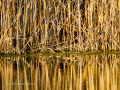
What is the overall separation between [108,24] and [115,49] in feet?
2.31

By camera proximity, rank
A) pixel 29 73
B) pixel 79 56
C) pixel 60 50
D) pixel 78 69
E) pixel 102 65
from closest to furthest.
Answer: pixel 29 73 → pixel 78 69 → pixel 102 65 → pixel 79 56 → pixel 60 50

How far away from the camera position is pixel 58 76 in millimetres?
6051

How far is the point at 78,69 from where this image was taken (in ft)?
22.6

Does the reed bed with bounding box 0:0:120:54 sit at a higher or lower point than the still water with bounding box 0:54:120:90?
higher

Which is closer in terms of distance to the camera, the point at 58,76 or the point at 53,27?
the point at 58,76

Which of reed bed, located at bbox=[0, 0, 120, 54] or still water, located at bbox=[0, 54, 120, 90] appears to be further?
reed bed, located at bbox=[0, 0, 120, 54]

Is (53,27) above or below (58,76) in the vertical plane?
above

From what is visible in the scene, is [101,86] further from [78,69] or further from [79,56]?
[79,56]

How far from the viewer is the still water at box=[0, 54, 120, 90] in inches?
202

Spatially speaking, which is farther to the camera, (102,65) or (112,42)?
(112,42)

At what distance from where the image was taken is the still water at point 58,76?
5139mm

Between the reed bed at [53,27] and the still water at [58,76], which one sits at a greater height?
the reed bed at [53,27]

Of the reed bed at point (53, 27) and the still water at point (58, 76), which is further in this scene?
the reed bed at point (53, 27)

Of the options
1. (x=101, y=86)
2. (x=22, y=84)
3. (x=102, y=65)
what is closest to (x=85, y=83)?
(x=101, y=86)
